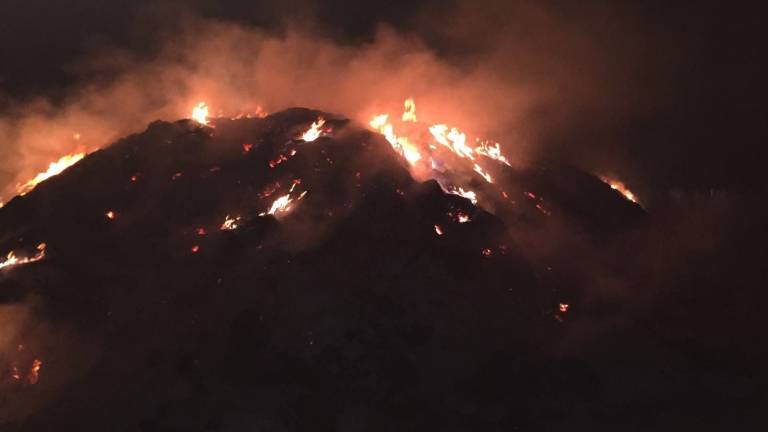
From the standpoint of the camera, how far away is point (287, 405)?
116 ft

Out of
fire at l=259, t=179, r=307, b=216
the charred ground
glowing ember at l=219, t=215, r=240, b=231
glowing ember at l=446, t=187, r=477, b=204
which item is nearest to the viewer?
the charred ground

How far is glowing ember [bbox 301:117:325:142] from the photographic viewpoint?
5612cm

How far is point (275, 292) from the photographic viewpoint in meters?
41.5

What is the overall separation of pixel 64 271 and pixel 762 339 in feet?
159

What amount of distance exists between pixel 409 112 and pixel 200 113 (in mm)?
19476

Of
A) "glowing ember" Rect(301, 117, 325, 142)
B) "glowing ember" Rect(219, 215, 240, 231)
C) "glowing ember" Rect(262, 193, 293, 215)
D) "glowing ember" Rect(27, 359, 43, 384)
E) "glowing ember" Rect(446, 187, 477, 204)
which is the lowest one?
"glowing ember" Rect(27, 359, 43, 384)

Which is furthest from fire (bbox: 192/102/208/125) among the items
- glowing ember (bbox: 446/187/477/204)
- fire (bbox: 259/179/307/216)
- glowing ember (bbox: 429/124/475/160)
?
glowing ember (bbox: 446/187/477/204)

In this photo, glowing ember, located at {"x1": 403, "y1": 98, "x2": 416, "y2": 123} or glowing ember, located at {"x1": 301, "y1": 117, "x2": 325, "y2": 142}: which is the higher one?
glowing ember, located at {"x1": 403, "y1": 98, "x2": 416, "y2": 123}

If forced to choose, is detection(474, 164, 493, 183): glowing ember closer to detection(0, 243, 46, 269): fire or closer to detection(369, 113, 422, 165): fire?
detection(369, 113, 422, 165): fire

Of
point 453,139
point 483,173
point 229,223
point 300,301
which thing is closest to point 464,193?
point 483,173

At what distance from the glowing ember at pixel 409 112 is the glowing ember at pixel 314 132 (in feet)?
26.0

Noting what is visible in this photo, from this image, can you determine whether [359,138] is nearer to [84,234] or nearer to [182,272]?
[182,272]

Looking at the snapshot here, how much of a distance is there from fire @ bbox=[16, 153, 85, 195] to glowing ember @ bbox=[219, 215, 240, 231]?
16237 millimetres

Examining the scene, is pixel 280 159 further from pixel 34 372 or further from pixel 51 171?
pixel 34 372
